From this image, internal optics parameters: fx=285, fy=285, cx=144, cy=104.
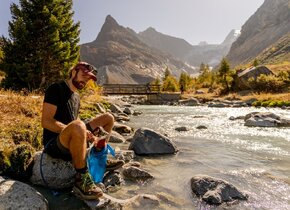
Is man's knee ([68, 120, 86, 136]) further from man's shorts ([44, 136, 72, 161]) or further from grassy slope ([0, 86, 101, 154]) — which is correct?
grassy slope ([0, 86, 101, 154])

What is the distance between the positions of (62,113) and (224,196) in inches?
135

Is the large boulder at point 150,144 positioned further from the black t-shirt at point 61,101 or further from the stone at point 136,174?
the black t-shirt at point 61,101

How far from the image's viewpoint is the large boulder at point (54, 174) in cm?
552

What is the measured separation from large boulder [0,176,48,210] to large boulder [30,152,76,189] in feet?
2.47

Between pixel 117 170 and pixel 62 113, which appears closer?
pixel 62 113

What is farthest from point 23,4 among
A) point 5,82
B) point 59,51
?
point 5,82

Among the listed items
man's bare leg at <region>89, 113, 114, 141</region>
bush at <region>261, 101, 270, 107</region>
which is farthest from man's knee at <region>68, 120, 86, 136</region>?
bush at <region>261, 101, 270, 107</region>

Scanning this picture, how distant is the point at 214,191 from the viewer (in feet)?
18.0

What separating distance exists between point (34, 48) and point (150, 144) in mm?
15096

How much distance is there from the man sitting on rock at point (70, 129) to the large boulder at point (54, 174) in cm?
19

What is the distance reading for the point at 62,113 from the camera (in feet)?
17.5

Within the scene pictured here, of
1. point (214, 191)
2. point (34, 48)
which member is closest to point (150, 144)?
point (214, 191)

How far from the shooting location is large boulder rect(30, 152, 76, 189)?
5523 mm

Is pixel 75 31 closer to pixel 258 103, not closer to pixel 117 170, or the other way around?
pixel 117 170
